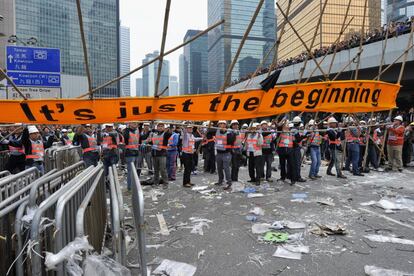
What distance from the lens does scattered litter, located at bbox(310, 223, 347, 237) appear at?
5.67 m

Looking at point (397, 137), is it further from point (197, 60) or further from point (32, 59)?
point (32, 59)

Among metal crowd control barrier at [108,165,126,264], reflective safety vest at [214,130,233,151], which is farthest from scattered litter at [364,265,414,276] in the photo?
reflective safety vest at [214,130,233,151]

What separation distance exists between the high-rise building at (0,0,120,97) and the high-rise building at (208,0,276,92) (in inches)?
100

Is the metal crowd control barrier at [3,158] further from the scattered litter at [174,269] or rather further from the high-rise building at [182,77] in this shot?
the high-rise building at [182,77]

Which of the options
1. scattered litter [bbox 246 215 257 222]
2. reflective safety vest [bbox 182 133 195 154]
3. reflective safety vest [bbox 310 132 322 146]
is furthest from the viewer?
reflective safety vest [bbox 310 132 322 146]

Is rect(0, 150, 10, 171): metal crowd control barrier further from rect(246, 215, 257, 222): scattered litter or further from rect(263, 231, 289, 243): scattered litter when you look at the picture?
rect(263, 231, 289, 243): scattered litter

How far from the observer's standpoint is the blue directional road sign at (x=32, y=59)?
13.0 meters

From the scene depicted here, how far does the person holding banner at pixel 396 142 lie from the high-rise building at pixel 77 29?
1012cm

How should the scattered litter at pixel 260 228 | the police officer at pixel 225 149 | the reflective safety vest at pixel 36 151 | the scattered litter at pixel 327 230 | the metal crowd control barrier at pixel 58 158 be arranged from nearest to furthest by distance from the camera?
the scattered litter at pixel 327 230, the scattered litter at pixel 260 228, the metal crowd control barrier at pixel 58 158, the reflective safety vest at pixel 36 151, the police officer at pixel 225 149

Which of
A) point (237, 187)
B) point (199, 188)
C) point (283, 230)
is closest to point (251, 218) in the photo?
point (283, 230)

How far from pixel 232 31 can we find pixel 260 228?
5.12m

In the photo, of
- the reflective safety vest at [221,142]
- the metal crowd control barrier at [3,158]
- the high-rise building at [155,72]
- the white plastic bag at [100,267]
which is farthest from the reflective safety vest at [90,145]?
the white plastic bag at [100,267]

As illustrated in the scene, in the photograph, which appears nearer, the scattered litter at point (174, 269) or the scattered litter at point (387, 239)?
the scattered litter at point (174, 269)

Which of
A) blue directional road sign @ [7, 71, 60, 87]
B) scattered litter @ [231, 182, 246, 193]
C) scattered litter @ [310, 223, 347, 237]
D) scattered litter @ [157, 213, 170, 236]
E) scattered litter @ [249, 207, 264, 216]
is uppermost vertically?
blue directional road sign @ [7, 71, 60, 87]
